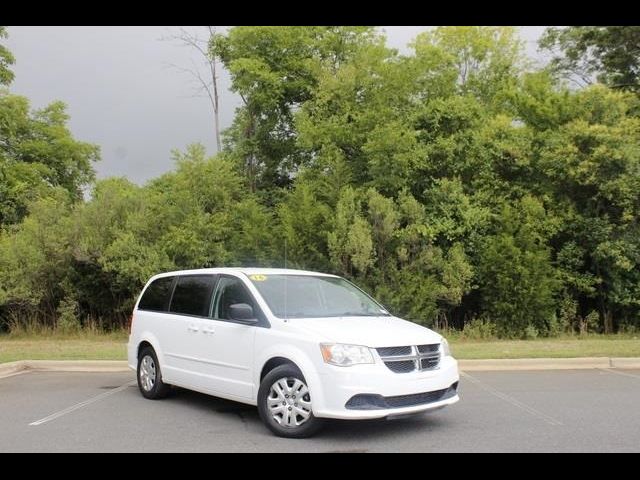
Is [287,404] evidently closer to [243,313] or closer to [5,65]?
[243,313]

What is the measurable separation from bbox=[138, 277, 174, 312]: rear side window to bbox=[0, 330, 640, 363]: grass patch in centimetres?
326

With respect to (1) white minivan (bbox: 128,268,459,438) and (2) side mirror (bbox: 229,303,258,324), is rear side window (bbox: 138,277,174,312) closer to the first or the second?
(1) white minivan (bbox: 128,268,459,438)

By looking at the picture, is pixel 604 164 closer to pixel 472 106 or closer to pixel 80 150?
pixel 472 106

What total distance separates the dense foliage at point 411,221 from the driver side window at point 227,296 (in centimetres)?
838

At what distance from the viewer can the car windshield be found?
7.25 m

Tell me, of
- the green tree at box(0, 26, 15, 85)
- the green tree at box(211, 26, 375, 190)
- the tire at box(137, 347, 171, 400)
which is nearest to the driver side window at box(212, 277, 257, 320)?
the tire at box(137, 347, 171, 400)

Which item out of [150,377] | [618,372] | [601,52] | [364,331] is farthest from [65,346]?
[601,52]

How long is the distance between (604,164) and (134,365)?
43.5 feet

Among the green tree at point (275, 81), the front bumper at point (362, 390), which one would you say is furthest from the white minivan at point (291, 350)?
the green tree at point (275, 81)

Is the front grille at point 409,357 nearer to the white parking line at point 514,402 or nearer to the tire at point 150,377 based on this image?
the white parking line at point 514,402

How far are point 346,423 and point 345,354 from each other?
124 cm

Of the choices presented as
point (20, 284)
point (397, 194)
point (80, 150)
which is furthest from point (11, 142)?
point (397, 194)

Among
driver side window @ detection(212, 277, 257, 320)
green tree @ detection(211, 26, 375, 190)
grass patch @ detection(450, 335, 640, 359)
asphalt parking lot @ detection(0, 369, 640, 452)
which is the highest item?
green tree @ detection(211, 26, 375, 190)

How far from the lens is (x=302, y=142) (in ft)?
67.2
